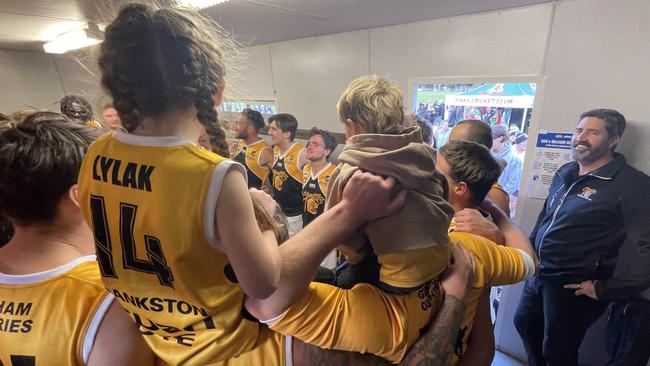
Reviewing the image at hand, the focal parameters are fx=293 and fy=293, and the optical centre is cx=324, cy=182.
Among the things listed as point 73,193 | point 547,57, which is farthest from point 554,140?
point 73,193

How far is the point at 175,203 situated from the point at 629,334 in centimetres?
258

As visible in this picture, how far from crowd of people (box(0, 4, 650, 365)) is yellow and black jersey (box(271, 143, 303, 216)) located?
84.5 inches

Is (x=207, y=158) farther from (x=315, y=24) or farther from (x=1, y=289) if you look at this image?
(x=315, y=24)

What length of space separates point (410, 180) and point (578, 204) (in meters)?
1.67

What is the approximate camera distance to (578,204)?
179 centimetres

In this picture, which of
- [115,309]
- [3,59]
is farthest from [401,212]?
[3,59]

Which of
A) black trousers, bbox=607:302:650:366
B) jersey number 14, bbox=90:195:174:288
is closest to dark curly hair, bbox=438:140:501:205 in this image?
jersey number 14, bbox=90:195:174:288

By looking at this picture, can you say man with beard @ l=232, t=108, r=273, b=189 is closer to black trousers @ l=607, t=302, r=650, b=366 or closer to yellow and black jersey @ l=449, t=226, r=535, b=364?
yellow and black jersey @ l=449, t=226, r=535, b=364

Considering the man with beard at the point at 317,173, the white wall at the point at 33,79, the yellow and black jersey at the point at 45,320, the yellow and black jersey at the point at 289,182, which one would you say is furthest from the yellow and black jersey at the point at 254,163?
the white wall at the point at 33,79

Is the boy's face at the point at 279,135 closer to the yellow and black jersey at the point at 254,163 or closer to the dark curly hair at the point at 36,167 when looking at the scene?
the yellow and black jersey at the point at 254,163

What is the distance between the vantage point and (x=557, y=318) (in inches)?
75.2

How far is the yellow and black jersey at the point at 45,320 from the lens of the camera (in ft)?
2.14

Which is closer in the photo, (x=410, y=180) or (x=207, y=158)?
(x=207, y=158)

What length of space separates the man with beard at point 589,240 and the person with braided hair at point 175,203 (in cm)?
191
